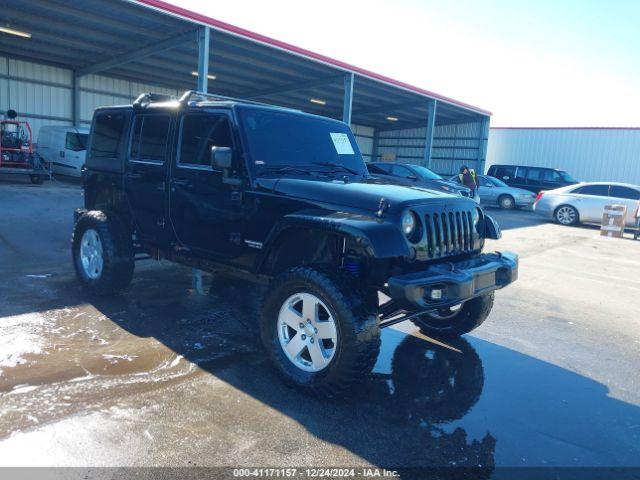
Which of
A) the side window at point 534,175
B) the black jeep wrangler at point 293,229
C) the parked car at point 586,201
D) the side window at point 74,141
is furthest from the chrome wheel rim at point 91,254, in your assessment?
the side window at point 534,175

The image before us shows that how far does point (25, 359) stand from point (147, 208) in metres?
1.84

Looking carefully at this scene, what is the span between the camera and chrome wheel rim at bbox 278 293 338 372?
345cm

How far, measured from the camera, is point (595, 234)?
14.5 metres

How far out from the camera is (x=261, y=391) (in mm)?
3545

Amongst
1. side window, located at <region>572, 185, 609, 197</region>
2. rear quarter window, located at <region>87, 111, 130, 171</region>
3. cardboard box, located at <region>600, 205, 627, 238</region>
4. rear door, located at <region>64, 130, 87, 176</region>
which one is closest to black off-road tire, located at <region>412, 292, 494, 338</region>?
rear quarter window, located at <region>87, 111, 130, 171</region>

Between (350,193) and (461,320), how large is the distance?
72.7 inches

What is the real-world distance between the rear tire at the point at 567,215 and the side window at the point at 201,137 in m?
14.9

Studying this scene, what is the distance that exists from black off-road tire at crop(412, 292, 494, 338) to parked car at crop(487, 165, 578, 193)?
62.0 ft

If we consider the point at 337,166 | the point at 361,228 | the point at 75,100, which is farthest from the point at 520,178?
the point at 361,228

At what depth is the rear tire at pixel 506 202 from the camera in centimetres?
2052

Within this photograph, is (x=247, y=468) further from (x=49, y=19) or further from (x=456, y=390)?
(x=49, y=19)

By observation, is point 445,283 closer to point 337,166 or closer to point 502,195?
point 337,166

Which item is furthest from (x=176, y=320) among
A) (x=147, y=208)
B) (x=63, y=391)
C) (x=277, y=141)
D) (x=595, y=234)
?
(x=595, y=234)

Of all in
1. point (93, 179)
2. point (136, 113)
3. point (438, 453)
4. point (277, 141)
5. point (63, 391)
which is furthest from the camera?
point (93, 179)
